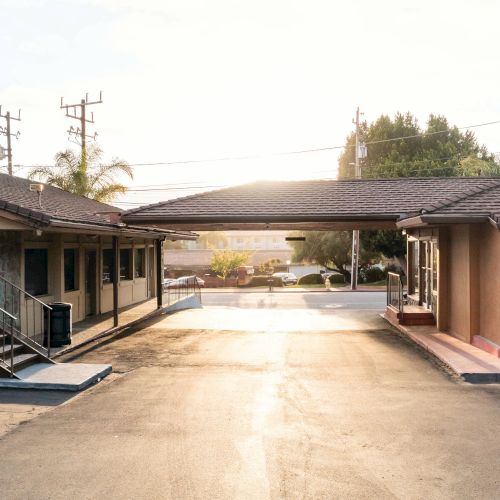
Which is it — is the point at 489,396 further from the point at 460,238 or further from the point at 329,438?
the point at 460,238

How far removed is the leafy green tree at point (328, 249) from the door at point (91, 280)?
31.0 m

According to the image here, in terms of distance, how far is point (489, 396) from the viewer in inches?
362

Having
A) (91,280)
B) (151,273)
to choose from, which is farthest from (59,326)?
(151,273)

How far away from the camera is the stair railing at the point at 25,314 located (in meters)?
13.5

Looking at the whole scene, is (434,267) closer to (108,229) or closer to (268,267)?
(108,229)

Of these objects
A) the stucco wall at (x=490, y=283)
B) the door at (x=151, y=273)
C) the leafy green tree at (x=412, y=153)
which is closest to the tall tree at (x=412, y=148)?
the leafy green tree at (x=412, y=153)

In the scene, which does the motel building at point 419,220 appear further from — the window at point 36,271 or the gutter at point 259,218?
the window at point 36,271

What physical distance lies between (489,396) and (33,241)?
1133 cm

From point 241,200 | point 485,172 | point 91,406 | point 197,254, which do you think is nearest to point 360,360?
point 91,406

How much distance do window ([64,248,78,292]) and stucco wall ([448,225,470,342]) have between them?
1087 cm

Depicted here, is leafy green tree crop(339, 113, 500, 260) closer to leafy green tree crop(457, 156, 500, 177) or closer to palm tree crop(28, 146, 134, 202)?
leafy green tree crop(457, 156, 500, 177)

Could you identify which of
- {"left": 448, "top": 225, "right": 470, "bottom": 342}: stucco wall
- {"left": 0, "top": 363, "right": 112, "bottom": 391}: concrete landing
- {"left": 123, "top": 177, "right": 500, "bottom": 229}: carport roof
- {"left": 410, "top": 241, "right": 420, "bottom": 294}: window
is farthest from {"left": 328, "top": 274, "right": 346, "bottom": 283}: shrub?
{"left": 0, "top": 363, "right": 112, "bottom": 391}: concrete landing

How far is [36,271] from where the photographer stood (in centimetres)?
1570

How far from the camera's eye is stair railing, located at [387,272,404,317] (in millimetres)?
17094
